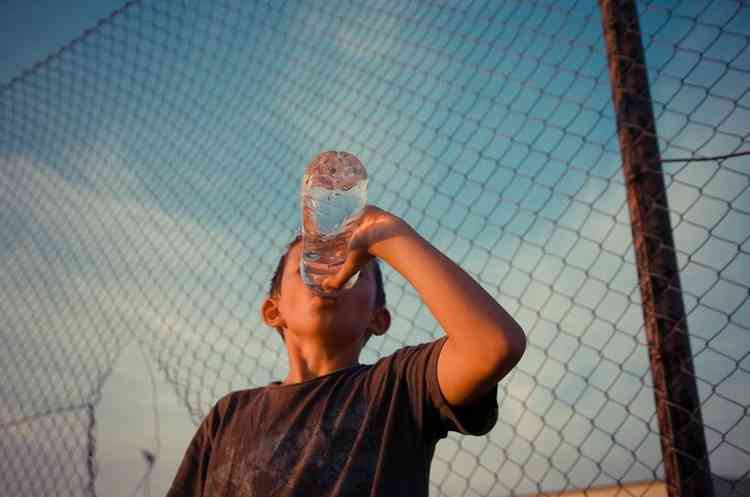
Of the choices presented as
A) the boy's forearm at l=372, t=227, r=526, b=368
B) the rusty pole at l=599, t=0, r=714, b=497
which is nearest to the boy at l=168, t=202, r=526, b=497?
the boy's forearm at l=372, t=227, r=526, b=368

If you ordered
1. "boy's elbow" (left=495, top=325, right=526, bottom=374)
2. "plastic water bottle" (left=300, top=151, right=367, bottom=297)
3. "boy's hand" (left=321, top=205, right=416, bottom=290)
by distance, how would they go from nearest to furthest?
"boy's elbow" (left=495, top=325, right=526, bottom=374) < "boy's hand" (left=321, top=205, right=416, bottom=290) < "plastic water bottle" (left=300, top=151, right=367, bottom=297)

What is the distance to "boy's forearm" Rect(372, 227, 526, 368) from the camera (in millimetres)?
932

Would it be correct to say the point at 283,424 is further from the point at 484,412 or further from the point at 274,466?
the point at 484,412

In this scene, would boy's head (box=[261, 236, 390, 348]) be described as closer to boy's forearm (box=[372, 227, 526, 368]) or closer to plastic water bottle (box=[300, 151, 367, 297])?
plastic water bottle (box=[300, 151, 367, 297])

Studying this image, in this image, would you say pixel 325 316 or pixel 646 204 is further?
pixel 646 204

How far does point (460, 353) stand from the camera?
38.2 inches

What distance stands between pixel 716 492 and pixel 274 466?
104 cm

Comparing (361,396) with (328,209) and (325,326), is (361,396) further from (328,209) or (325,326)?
(328,209)

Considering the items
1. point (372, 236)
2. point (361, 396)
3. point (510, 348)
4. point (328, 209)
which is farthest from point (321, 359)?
point (510, 348)

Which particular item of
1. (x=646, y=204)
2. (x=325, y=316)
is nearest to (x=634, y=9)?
(x=646, y=204)

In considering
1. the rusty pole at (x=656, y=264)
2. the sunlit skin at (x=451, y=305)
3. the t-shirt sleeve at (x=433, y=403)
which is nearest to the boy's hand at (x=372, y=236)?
the sunlit skin at (x=451, y=305)

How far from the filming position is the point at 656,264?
1639 mm

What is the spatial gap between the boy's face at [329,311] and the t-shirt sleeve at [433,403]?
192 mm

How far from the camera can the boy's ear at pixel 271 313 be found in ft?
5.43
